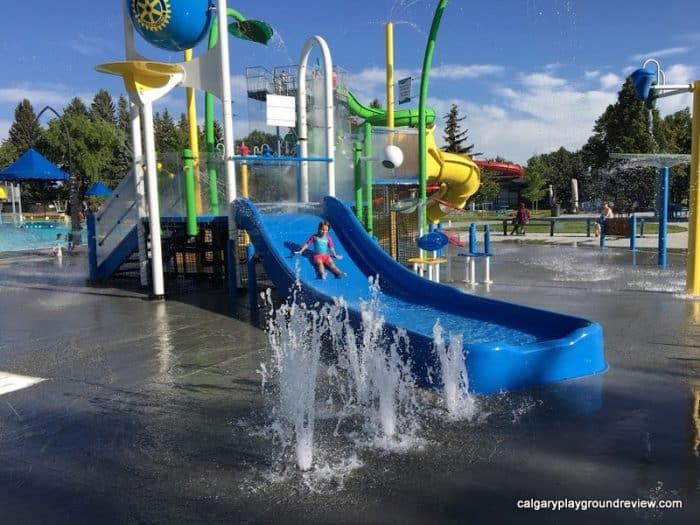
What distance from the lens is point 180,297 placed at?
1091 centimetres

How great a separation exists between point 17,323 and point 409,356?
Result: 634 cm

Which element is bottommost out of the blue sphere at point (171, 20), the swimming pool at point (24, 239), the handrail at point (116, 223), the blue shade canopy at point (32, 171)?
the swimming pool at point (24, 239)

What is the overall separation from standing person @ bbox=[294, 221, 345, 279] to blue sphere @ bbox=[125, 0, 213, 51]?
3880 millimetres

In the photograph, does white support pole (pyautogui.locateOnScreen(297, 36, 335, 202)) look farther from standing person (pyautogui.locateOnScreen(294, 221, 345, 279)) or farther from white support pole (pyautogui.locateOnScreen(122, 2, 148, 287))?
white support pole (pyautogui.locateOnScreen(122, 2, 148, 287))

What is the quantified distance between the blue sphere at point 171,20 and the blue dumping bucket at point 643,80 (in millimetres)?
6940

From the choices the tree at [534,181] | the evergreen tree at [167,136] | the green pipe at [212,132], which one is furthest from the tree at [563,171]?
the green pipe at [212,132]

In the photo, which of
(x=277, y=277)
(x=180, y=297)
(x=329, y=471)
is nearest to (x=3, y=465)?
(x=329, y=471)

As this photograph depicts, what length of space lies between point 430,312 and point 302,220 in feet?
12.6

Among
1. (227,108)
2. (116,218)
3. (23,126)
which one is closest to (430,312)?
(227,108)

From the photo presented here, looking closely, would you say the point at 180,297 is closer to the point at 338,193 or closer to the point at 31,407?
the point at 338,193

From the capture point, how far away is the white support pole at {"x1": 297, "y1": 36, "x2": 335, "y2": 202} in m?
11.2

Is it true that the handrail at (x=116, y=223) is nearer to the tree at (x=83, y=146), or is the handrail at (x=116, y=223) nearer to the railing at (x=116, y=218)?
the railing at (x=116, y=218)

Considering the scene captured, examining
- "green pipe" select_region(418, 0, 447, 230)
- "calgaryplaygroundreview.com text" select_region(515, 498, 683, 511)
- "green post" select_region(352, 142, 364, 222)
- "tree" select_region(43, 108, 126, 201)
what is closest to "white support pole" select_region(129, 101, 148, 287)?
"green post" select_region(352, 142, 364, 222)

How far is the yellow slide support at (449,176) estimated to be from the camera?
637 inches
